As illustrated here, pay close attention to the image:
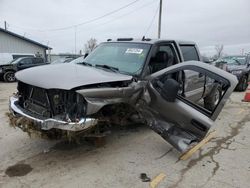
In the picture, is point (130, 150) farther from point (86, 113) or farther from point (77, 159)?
point (86, 113)

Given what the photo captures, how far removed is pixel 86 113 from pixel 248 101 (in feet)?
26.3

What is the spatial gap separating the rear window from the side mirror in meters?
2.03

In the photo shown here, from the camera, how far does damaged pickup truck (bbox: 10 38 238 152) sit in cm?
396

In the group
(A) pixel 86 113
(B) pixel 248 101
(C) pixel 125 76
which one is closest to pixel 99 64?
(C) pixel 125 76

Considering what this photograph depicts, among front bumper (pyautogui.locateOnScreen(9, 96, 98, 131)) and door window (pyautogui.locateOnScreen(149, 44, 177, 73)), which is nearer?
front bumper (pyautogui.locateOnScreen(9, 96, 98, 131))

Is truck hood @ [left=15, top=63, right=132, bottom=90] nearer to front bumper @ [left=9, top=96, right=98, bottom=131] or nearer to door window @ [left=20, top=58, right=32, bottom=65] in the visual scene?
front bumper @ [left=9, top=96, right=98, bottom=131]

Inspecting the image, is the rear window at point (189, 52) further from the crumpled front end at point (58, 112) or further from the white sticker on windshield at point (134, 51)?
the crumpled front end at point (58, 112)

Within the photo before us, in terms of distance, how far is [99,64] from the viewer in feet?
17.9


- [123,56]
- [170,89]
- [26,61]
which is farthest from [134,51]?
[26,61]

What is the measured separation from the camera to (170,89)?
4.41m

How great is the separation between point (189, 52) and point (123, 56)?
2103 millimetres

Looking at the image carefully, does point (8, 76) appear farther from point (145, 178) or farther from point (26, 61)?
point (145, 178)

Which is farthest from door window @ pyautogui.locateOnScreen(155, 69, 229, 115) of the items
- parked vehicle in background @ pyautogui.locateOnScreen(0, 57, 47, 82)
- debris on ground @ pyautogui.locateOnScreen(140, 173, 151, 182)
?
parked vehicle in background @ pyautogui.locateOnScreen(0, 57, 47, 82)

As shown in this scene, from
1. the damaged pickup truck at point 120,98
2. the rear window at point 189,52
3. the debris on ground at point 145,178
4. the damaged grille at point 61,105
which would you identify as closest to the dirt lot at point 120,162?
the debris on ground at point 145,178
